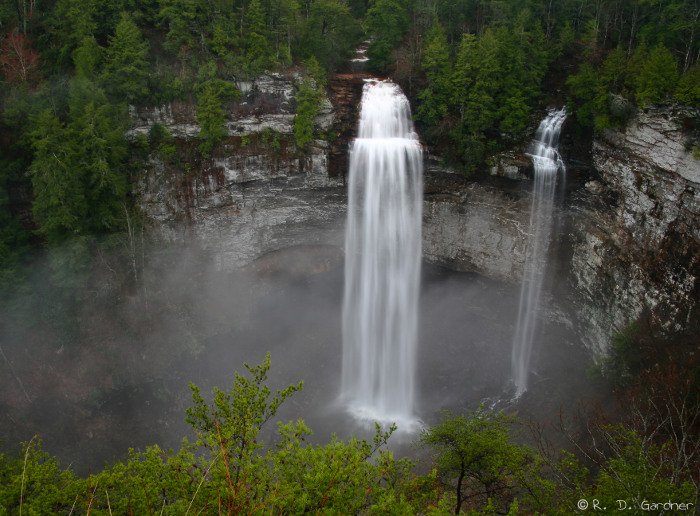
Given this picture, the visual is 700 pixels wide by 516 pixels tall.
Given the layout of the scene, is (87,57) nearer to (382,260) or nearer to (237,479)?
(382,260)

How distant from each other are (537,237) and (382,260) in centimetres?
798

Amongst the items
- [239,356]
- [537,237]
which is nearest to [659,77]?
[537,237]

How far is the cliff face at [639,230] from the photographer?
18.2m

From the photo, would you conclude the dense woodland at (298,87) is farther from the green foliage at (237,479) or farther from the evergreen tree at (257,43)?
the green foliage at (237,479)

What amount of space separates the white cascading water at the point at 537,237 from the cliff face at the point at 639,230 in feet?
4.92

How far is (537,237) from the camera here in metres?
24.3

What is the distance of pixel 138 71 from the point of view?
75.2ft

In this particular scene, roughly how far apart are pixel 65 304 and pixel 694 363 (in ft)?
84.3

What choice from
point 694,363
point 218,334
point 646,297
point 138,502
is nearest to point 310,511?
point 138,502

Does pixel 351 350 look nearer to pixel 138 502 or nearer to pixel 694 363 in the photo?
pixel 694 363

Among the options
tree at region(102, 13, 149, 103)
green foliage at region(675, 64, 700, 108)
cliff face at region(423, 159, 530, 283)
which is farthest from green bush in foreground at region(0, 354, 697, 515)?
tree at region(102, 13, 149, 103)

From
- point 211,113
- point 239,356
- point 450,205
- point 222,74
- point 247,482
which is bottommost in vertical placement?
point 239,356

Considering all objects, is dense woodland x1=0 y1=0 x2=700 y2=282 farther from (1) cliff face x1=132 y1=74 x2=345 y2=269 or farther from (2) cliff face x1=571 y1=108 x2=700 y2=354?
(2) cliff face x1=571 y1=108 x2=700 y2=354

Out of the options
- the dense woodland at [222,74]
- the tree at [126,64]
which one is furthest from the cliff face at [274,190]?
the tree at [126,64]
